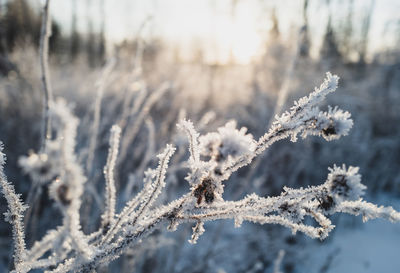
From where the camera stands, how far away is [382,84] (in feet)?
20.2

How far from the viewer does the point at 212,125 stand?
3.22m

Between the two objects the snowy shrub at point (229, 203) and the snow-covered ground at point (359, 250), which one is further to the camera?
the snow-covered ground at point (359, 250)

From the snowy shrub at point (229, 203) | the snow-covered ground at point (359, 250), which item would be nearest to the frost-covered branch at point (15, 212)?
the snowy shrub at point (229, 203)

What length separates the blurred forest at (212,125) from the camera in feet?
4.66

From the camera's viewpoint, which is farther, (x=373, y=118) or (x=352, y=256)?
(x=373, y=118)

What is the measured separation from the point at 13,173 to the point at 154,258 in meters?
2.03

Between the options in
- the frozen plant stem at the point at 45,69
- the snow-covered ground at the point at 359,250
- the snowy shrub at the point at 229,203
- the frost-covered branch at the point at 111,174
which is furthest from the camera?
the snow-covered ground at the point at 359,250

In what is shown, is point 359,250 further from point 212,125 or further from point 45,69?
point 45,69

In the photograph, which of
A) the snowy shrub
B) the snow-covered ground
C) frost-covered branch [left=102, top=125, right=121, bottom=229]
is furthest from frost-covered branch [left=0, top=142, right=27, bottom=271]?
the snow-covered ground

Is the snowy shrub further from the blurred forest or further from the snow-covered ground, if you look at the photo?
the snow-covered ground

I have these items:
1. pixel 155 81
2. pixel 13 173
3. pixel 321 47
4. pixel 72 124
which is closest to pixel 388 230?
pixel 72 124

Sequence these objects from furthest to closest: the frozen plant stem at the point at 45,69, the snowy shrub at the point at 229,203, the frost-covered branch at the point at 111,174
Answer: the frozen plant stem at the point at 45,69 < the frost-covered branch at the point at 111,174 < the snowy shrub at the point at 229,203

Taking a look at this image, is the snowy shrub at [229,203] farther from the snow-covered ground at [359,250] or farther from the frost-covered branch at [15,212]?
the snow-covered ground at [359,250]

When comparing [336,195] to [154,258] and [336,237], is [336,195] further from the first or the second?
[336,237]
